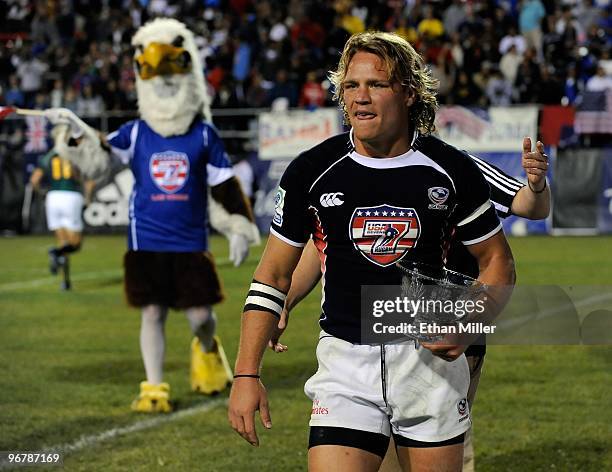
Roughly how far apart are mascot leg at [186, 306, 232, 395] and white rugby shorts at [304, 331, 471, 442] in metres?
4.43

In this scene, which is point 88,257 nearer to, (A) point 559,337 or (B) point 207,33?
(B) point 207,33

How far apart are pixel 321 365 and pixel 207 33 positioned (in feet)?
76.2

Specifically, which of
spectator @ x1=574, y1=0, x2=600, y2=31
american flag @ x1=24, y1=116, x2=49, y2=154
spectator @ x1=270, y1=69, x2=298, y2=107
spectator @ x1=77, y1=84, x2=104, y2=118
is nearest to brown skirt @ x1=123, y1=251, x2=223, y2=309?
spectator @ x1=270, y1=69, x2=298, y2=107

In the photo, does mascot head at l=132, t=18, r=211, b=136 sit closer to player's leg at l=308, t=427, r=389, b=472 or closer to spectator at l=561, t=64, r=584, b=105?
player's leg at l=308, t=427, r=389, b=472

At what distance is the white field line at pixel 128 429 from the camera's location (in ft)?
21.1

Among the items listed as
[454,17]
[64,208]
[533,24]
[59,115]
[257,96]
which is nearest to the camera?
[59,115]

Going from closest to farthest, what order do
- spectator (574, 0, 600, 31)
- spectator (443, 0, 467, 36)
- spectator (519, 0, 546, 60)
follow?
1. spectator (574, 0, 600, 31)
2. spectator (519, 0, 546, 60)
3. spectator (443, 0, 467, 36)

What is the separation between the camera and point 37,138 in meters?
23.2

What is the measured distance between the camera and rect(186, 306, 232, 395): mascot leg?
8.18 metres

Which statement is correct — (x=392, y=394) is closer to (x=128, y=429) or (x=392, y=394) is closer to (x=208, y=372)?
(x=128, y=429)

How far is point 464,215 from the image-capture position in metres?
3.80

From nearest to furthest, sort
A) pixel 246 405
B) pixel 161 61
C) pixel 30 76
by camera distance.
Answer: pixel 246 405, pixel 161 61, pixel 30 76

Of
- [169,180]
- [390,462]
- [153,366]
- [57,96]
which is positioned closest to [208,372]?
[153,366]

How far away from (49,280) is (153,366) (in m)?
8.68
